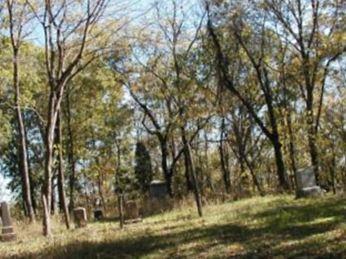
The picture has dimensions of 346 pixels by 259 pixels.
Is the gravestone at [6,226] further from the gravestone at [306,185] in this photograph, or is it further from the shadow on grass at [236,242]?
the gravestone at [306,185]

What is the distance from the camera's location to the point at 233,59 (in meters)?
43.5

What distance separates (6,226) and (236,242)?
11.5 metres

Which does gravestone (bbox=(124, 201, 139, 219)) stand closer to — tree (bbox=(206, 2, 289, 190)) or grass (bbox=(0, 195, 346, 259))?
grass (bbox=(0, 195, 346, 259))

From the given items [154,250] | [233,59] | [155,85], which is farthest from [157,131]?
[154,250]

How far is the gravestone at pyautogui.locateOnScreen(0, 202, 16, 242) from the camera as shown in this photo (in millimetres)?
21453

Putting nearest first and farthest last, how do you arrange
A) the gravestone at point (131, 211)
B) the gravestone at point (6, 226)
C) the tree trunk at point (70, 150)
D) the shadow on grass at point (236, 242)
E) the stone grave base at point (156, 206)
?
the shadow on grass at point (236, 242) → the gravestone at point (6, 226) → the gravestone at point (131, 211) → the stone grave base at point (156, 206) → the tree trunk at point (70, 150)

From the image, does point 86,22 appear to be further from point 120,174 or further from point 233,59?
point 120,174

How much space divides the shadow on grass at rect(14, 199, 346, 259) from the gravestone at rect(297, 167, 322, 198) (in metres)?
6.50

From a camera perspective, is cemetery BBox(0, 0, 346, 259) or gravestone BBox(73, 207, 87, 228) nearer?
cemetery BBox(0, 0, 346, 259)

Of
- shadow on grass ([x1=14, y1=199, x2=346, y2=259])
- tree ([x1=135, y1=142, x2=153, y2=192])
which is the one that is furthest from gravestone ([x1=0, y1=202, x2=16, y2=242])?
tree ([x1=135, y1=142, x2=153, y2=192])

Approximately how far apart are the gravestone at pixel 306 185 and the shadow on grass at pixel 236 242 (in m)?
6.50

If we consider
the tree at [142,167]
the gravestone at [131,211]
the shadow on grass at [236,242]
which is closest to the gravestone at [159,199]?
the gravestone at [131,211]

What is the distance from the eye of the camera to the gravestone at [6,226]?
21453 mm

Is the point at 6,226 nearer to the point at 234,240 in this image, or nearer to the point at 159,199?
the point at 159,199
